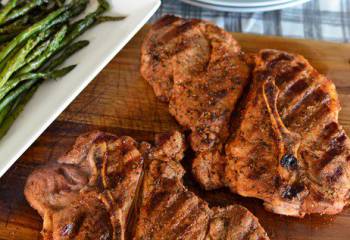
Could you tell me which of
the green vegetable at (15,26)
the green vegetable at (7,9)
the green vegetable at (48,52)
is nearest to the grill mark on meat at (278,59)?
the green vegetable at (48,52)

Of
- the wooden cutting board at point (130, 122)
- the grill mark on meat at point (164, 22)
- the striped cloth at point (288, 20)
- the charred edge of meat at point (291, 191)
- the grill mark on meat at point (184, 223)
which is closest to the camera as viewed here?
the grill mark on meat at point (184, 223)

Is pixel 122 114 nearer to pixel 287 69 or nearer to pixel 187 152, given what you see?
pixel 187 152

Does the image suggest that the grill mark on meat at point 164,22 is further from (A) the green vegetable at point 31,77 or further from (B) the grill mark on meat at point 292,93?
(B) the grill mark on meat at point 292,93

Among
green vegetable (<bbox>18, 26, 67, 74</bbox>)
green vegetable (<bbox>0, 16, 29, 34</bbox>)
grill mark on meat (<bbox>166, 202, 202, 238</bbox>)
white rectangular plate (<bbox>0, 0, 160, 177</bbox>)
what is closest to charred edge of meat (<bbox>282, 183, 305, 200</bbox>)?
grill mark on meat (<bbox>166, 202, 202, 238</bbox>)

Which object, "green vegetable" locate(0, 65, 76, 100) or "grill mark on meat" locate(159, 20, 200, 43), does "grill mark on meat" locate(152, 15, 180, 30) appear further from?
"green vegetable" locate(0, 65, 76, 100)

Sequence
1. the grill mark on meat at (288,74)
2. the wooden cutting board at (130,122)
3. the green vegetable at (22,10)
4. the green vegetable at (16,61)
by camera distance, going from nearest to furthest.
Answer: the wooden cutting board at (130,122) → the grill mark on meat at (288,74) → the green vegetable at (16,61) → the green vegetable at (22,10)

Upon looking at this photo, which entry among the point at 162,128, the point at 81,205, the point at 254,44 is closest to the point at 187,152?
A: the point at 162,128
